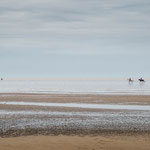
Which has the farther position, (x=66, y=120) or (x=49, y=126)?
(x=66, y=120)

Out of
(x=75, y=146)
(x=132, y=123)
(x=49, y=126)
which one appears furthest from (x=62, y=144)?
(x=132, y=123)

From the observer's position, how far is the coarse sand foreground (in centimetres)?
1468

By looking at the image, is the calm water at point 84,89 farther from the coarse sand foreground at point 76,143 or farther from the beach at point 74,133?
the coarse sand foreground at point 76,143

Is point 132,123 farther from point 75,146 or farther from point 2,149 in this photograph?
point 2,149

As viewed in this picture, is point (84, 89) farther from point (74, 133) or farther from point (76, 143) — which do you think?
point (76, 143)

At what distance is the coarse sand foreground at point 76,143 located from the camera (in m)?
14.7

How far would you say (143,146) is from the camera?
15.1m

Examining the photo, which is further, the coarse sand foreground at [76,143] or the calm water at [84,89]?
the calm water at [84,89]

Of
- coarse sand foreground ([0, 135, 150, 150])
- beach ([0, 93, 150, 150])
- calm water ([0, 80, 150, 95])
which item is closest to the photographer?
coarse sand foreground ([0, 135, 150, 150])

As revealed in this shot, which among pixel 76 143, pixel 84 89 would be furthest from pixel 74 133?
pixel 84 89

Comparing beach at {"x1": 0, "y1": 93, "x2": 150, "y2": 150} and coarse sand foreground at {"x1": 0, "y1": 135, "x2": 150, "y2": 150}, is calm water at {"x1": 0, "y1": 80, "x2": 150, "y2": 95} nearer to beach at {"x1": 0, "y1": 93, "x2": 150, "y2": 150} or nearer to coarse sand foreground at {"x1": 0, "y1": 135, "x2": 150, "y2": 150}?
beach at {"x1": 0, "y1": 93, "x2": 150, "y2": 150}

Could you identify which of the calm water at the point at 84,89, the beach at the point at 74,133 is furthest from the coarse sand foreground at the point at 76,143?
the calm water at the point at 84,89

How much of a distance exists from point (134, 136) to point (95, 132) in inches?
90.9

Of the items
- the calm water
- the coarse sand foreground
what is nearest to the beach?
the coarse sand foreground
